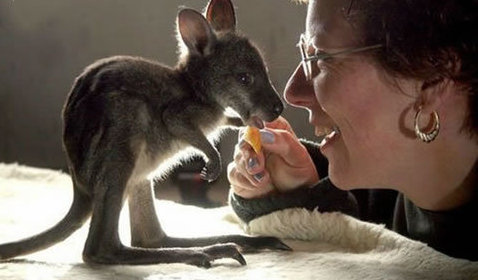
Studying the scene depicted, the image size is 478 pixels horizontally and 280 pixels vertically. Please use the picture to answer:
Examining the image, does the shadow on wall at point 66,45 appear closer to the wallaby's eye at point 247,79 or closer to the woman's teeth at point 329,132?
the wallaby's eye at point 247,79

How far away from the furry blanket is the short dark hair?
26 cm

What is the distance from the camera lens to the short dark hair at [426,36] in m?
0.96

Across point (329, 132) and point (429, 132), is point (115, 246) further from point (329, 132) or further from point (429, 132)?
point (429, 132)

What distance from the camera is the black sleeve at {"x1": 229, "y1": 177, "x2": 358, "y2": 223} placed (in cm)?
138

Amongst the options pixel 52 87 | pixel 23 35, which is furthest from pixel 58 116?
pixel 23 35

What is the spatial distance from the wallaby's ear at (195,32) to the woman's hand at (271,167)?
189 millimetres

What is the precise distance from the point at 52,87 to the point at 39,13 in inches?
9.3

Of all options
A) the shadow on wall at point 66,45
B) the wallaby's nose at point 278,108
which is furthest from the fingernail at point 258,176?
the shadow on wall at point 66,45

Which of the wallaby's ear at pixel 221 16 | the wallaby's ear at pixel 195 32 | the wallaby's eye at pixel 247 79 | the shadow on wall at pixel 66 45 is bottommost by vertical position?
the wallaby's eye at pixel 247 79

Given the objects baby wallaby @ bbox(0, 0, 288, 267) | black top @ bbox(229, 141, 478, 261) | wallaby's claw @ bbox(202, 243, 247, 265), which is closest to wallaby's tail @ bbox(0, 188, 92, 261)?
baby wallaby @ bbox(0, 0, 288, 267)

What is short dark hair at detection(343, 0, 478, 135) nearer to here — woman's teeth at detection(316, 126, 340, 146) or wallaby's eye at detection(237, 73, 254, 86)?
woman's teeth at detection(316, 126, 340, 146)

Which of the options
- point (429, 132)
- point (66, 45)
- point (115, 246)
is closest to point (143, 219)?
point (115, 246)

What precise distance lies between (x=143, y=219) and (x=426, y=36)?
578 mm

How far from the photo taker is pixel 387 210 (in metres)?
1.62
